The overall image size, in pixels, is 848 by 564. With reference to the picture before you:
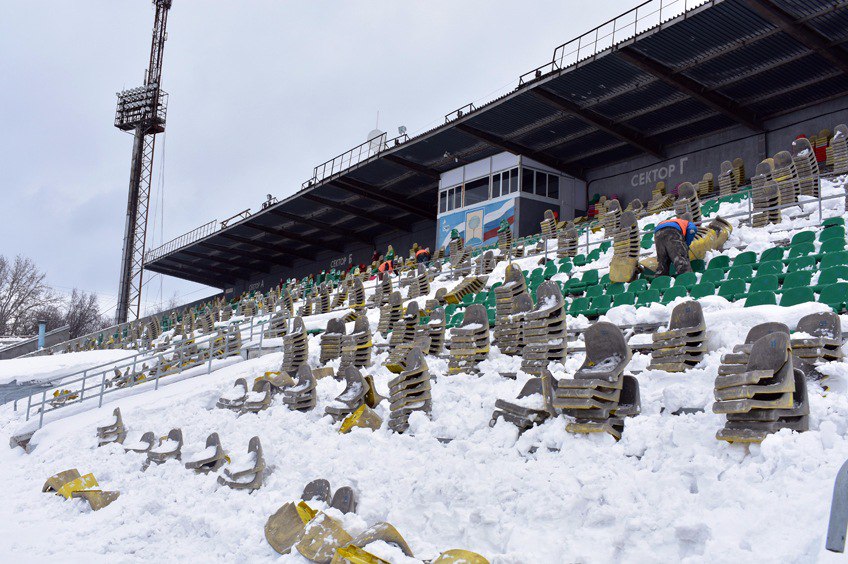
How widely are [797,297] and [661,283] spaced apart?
11.3 ft

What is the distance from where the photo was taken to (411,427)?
326 inches

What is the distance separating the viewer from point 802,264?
11.4m

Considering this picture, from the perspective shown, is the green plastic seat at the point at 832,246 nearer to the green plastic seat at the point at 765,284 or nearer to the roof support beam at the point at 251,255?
the green plastic seat at the point at 765,284

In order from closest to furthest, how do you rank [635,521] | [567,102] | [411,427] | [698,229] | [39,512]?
1. [635,521]
2. [411,427]
3. [39,512]
4. [698,229]
5. [567,102]

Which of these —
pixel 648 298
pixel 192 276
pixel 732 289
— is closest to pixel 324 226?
pixel 192 276

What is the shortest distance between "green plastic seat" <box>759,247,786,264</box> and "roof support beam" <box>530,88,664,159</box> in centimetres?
1634

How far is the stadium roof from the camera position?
875 inches

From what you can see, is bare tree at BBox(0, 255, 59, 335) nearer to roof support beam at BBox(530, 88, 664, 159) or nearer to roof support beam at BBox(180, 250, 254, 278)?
roof support beam at BBox(180, 250, 254, 278)

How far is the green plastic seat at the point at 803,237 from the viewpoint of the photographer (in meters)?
12.8

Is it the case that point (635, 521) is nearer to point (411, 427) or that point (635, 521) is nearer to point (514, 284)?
point (411, 427)

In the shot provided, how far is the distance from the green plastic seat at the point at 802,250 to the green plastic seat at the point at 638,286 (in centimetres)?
245

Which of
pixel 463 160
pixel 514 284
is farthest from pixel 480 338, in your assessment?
pixel 463 160

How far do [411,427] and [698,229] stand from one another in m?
8.75

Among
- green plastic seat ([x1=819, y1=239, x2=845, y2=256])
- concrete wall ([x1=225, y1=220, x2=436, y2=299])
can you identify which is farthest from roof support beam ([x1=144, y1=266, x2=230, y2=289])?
green plastic seat ([x1=819, y1=239, x2=845, y2=256])
